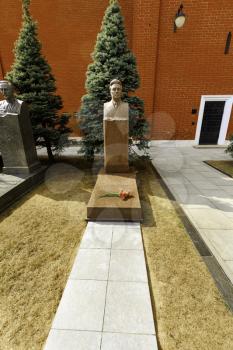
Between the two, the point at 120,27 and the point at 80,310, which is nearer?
the point at 80,310

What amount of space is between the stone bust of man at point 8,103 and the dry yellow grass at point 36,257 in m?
2.36

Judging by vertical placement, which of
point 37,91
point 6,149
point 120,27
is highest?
point 120,27

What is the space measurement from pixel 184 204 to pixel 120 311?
3.11m

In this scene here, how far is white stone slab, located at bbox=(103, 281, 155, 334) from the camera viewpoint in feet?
6.83

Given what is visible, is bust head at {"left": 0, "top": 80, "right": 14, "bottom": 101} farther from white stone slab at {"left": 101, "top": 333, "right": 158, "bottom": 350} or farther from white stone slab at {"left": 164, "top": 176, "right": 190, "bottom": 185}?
white stone slab at {"left": 101, "top": 333, "right": 158, "bottom": 350}

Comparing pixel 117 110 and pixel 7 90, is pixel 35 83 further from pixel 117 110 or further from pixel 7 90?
pixel 117 110

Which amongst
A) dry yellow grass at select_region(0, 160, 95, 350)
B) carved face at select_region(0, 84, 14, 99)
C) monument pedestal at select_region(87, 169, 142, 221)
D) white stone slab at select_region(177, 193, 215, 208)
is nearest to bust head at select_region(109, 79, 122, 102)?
monument pedestal at select_region(87, 169, 142, 221)

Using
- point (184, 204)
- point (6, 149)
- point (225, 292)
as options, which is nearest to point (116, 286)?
point (225, 292)

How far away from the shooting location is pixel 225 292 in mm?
2504

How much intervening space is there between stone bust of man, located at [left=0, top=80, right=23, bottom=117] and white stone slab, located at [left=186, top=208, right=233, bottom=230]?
17.6 ft

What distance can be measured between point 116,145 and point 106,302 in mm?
3987

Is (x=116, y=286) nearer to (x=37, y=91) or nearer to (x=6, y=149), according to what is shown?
(x=6, y=149)

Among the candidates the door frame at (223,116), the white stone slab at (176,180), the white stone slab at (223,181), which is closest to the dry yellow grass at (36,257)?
the white stone slab at (176,180)

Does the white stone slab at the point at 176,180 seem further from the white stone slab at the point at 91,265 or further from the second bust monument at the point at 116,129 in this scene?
the white stone slab at the point at 91,265
